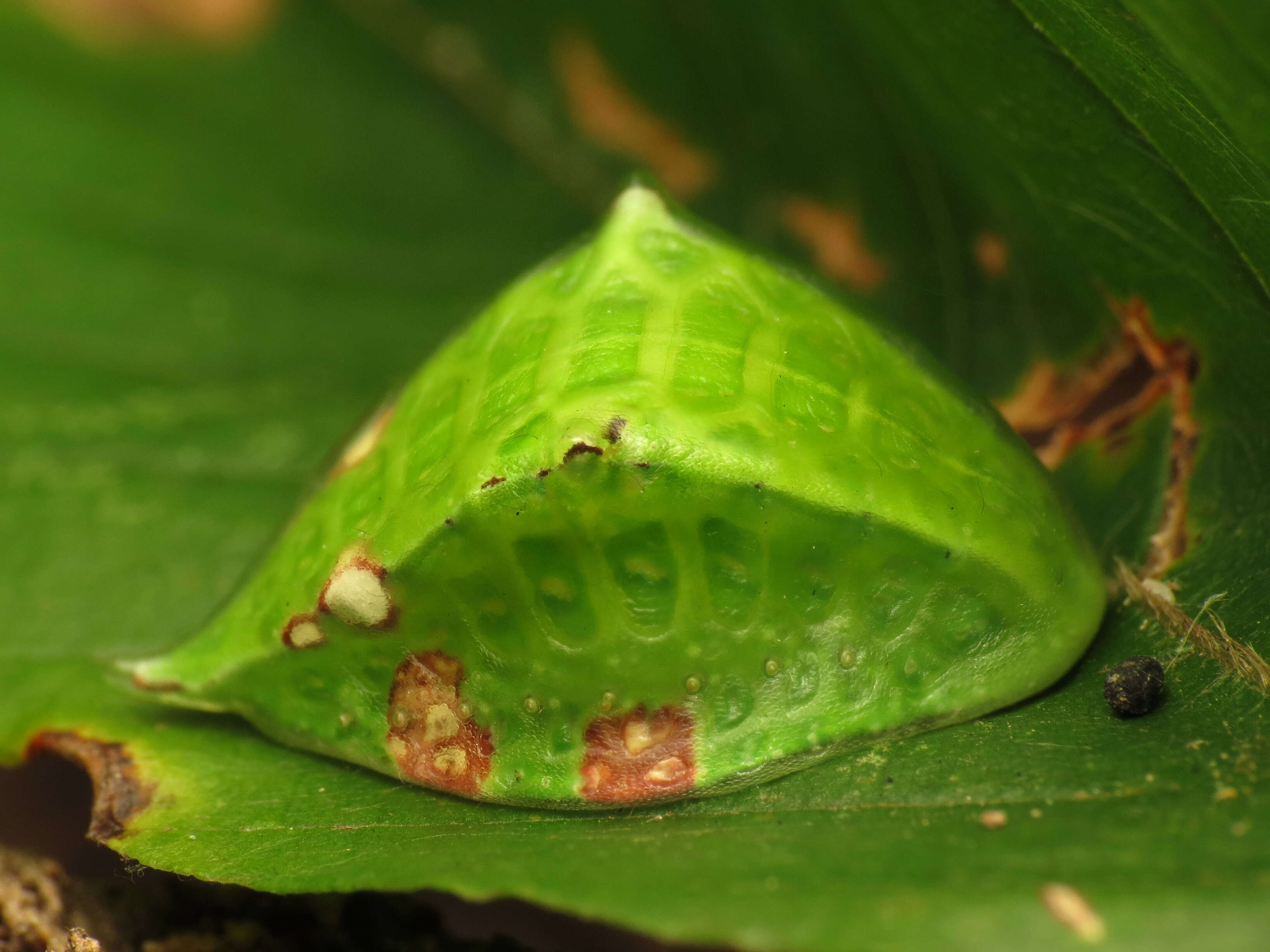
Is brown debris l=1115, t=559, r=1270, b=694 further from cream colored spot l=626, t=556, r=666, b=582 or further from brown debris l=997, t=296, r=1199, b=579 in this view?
cream colored spot l=626, t=556, r=666, b=582

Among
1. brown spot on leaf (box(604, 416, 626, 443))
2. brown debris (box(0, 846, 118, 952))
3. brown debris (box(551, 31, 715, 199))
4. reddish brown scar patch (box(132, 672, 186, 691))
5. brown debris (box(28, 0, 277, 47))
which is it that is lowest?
brown debris (box(0, 846, 118, 952))

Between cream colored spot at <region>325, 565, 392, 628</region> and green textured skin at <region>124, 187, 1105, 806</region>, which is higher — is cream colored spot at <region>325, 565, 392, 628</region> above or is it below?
below

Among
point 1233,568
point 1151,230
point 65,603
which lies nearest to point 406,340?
point 65,603

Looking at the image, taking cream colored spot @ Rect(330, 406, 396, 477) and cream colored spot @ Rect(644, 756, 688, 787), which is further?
cream colored spot @ Rect(330, 406, 396, 477)

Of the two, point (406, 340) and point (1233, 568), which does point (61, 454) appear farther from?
point (1233, 568)

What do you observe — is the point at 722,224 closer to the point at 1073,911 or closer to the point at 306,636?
the point at 306,636

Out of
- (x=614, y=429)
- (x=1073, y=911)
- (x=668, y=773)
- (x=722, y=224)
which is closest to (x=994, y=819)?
(x=1073, y=911)

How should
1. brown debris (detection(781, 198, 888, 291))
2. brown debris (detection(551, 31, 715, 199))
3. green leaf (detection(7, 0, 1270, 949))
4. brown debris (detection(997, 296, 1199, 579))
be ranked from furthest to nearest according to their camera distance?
brown debris (detection(551, 31, 715, 199)), brown debris (detection(781, 198, 888, 291)), brown debris (detection(997, 296, 1199, 579)), green leaf (detection(7, 0, 1270, 949))

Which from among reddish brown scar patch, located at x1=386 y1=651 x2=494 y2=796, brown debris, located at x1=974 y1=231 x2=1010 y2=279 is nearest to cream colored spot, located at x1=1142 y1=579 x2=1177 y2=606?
brown debris, located at x1=974 y1=231 x2=1010 y2=279

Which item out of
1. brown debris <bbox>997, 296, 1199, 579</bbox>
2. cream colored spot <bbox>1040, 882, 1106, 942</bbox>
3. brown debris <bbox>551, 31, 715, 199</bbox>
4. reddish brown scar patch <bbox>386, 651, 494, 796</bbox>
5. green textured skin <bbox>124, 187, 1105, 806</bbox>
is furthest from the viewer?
brown debris <bbox>551, 31, 715, 199</bbox>
